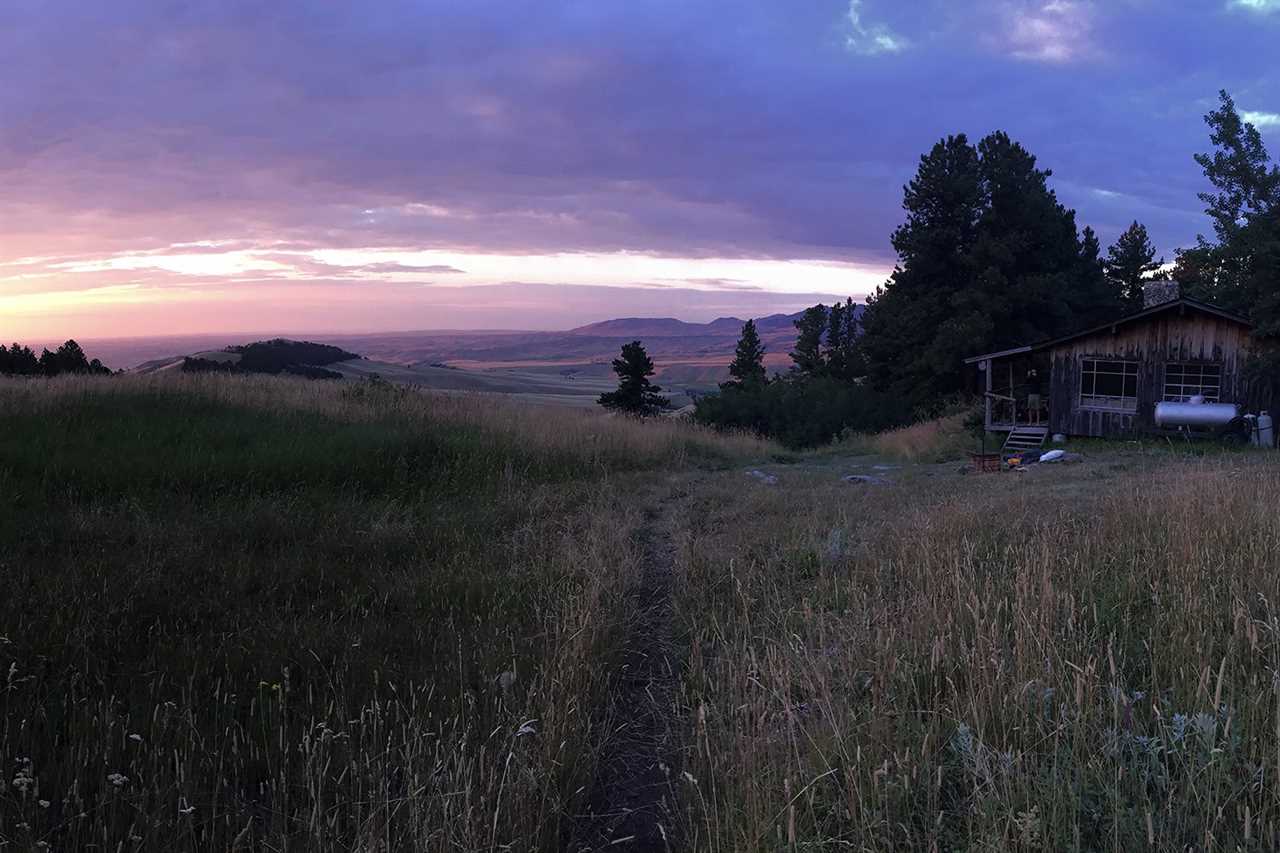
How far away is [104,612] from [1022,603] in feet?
18.4

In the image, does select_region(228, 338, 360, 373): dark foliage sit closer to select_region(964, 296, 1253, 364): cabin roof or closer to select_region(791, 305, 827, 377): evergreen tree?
select_region(964, 296, 1253, 364): cabin roof

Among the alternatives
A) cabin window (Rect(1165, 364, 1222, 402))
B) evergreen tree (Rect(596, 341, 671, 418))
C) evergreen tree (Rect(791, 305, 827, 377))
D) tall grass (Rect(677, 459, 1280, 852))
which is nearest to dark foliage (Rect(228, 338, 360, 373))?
evergreen tree (Rect(596, 341, 671, 418))

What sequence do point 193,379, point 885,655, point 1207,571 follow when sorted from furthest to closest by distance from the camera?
point 193,379 < point 1207,571 < point 885,655

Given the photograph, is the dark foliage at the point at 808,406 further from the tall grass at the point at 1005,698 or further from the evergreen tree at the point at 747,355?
the tall grass at the point at 1005,698

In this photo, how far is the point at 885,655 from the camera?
150 inches

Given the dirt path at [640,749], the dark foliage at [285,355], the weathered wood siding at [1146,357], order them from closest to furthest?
the dirt path at [640,749] → the weathered wood siding at [1146,357] → the dark foliage at [285,355]

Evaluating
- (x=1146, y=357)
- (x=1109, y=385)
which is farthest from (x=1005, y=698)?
(x=1109, y=385)

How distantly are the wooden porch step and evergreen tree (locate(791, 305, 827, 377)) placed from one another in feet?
94.5

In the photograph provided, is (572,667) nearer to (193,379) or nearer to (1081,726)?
(1081,726)

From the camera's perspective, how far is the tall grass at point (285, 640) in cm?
305

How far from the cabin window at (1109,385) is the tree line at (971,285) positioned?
33.3 ft

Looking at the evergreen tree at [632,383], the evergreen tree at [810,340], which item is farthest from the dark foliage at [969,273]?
the evergreen tree at [810,340]

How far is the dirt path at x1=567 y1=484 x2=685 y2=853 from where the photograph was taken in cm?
319

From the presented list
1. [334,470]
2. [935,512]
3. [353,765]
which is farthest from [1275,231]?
[353,765]
